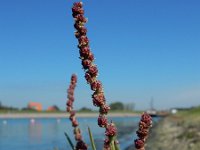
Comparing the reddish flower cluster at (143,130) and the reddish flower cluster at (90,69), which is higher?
the reddish flower cluster at (90,69)

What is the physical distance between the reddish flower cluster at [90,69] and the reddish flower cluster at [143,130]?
0.12 meters

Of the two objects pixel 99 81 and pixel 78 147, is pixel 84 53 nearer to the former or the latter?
pixel 99 81

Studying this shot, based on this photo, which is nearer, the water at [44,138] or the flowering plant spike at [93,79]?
the flowering plant spike at [93,79]

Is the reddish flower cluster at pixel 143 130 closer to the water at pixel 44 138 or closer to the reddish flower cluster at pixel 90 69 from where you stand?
the reddish flower cluster at pixel 90 69

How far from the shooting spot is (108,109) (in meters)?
2.66

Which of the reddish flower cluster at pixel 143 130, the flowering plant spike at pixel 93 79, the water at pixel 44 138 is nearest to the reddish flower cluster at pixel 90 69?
the flowering plant spike at pixel 93 79

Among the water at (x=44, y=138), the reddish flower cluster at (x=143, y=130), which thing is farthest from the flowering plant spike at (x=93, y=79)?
the water at (x=44, y=138)

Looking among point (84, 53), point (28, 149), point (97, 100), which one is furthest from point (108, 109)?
point (28, 149)

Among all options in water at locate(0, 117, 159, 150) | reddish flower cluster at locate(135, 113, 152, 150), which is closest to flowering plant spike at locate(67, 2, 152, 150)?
reddish flower cluster at locate(135, 113, 152, 150)

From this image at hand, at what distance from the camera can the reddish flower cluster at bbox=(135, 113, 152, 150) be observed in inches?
102

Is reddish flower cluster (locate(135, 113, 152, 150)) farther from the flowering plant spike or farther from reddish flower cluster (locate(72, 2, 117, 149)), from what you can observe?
reddish flower cluster (locate(72, 2, 117, 149))

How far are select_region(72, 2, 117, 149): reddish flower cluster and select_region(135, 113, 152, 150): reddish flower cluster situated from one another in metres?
0.12

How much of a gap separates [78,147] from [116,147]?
479 millimetres

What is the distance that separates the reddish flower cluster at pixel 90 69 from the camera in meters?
2.64
